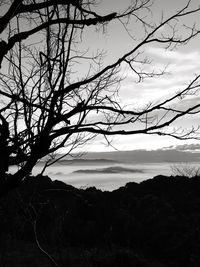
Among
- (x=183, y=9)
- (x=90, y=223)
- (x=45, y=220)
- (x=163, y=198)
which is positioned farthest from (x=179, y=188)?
(x=183, y=9)

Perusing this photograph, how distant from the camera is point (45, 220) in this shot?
27.0 meters

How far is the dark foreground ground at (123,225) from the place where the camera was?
70.5 feet

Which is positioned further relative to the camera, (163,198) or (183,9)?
(163,198)

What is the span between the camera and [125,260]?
570 inches

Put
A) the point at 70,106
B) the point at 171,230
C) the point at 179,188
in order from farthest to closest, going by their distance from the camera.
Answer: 1. the point at 179,188
2. the point at 171,230
3. the point at 70,106

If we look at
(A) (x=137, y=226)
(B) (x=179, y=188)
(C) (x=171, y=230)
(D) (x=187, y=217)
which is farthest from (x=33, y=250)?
(B) (x=179, y=188)

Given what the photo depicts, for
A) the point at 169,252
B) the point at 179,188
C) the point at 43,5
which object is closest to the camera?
the point at 43,5

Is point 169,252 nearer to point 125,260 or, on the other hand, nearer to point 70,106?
point 125,260

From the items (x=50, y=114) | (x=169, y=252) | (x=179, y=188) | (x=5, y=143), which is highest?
(x=50, y=114)

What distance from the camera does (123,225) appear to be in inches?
1013

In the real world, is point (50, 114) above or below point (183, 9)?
below

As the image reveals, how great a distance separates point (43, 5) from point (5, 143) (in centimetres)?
188

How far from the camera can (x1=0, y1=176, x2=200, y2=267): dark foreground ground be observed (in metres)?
21.5

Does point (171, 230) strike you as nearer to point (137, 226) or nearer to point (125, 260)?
point (137, 226)
